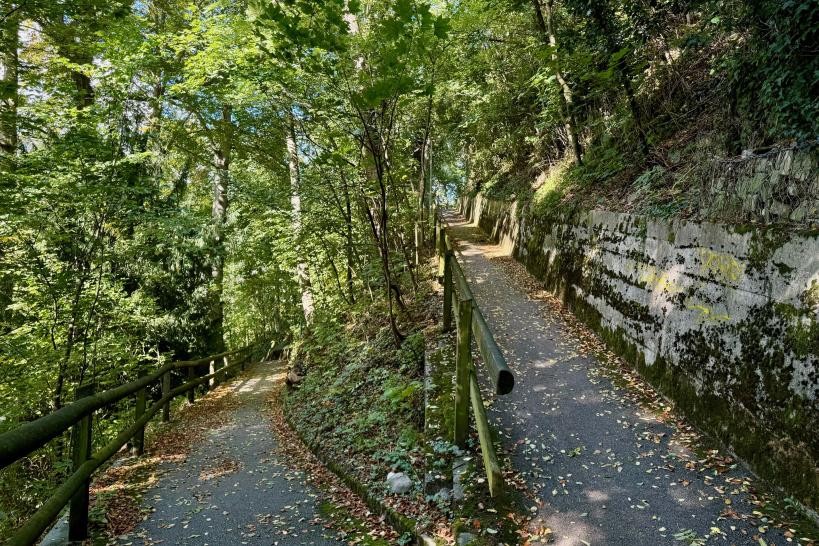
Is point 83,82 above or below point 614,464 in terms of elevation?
above

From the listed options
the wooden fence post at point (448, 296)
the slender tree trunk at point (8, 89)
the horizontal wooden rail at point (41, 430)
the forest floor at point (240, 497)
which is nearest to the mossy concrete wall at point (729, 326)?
the wooden fence post at point (448, 296)

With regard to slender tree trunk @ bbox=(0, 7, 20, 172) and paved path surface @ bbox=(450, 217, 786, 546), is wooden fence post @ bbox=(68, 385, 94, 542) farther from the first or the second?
slender tree trunk @ bbox=(0, 7, 20, 172)

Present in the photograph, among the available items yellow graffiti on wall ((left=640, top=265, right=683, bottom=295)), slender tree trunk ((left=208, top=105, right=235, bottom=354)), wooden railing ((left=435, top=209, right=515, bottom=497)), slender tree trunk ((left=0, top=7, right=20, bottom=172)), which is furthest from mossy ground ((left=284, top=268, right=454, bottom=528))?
slender tree trunk ((left=0, top=7, right=20, bottom=172))

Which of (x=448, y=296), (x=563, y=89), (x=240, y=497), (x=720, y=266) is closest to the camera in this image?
(x=720, y=266)

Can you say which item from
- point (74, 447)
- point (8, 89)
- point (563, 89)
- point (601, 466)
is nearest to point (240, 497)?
point (74, 447)

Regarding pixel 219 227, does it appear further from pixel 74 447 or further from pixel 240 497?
pixel 74 447

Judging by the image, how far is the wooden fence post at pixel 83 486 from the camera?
10.4 feet

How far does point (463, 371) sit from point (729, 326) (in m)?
2.43

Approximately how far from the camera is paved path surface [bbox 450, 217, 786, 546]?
2.96 m

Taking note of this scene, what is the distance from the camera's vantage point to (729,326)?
3.94m

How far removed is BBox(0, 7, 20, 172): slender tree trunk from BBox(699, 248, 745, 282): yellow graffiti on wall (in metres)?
8.92

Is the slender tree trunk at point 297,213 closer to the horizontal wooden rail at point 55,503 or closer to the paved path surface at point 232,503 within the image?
the paved path surface at point 232,503

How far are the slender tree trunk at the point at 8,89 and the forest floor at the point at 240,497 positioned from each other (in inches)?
198

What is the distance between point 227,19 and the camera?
8.81 meters
